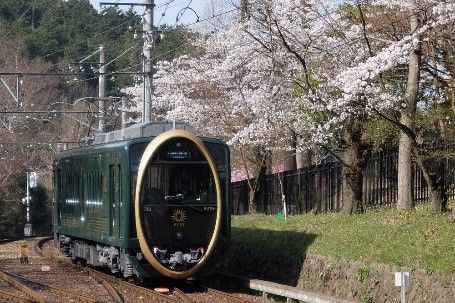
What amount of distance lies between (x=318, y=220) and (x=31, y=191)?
3830cm

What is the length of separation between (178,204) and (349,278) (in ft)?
12.3

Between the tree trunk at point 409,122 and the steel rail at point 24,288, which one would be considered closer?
the steel rail at point 24,288

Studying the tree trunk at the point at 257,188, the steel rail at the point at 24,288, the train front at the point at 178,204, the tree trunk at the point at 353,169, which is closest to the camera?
the steel rail at the point at 24,288

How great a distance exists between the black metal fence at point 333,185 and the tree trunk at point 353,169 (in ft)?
5.80

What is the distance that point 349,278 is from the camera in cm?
1803

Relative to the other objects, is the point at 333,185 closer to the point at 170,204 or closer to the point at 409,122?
the point at 409,122

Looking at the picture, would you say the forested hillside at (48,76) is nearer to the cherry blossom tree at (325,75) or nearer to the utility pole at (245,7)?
the cherry blossom tree at (325,75)

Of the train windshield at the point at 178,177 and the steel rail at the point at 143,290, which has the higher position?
the train windshield at the point at 178,177

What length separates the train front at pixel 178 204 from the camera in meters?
19.6

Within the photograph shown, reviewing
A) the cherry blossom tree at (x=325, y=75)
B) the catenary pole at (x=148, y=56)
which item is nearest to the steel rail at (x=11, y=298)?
the cherry blossom tree at (x=325, y=75)

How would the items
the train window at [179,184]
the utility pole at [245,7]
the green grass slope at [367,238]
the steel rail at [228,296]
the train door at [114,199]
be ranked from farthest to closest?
the utility pole at [245,7], the train door at [114,199], the train window at [179,184], the steel rail at [228,296], the green grass slope at [367,238]

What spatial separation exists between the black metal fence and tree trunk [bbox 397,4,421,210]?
2.37ft

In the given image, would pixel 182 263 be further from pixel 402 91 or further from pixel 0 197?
pixel 0 197

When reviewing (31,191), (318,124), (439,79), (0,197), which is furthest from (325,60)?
(31,191)
